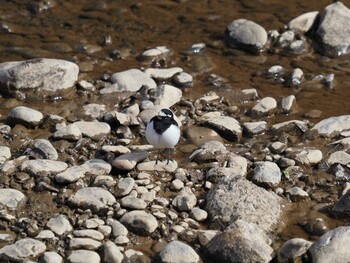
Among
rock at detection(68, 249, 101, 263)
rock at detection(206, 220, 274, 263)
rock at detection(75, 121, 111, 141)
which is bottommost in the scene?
rock at detection(75, 121, 111, 141)

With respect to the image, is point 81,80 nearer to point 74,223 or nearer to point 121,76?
point 121,76

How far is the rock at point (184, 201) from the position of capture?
28.7 ft

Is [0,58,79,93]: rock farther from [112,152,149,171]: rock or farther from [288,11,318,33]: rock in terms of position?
[288,11,318,33]: rock

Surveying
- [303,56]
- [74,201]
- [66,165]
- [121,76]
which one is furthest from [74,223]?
[303,56]

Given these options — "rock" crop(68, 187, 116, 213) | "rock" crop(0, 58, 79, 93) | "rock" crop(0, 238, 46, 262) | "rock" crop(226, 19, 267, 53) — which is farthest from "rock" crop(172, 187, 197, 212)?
"rock" crop(226, 19, 267, 53)

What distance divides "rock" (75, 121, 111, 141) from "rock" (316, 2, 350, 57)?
389 cm

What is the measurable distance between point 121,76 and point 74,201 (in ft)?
10.1

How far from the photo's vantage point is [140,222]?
27.4 ft

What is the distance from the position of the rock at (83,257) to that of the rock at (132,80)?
358cm

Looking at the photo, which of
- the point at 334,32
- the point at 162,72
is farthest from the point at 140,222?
the point at 334,32

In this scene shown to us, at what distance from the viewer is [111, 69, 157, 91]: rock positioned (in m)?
11.2

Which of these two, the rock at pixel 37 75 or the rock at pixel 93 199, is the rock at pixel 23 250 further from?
the rock at pixel 37 75

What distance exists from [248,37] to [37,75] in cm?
319

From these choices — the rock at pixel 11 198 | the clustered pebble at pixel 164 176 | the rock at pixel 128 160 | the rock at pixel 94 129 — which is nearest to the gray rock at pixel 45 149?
the clustered pebble at pixel 164 176
